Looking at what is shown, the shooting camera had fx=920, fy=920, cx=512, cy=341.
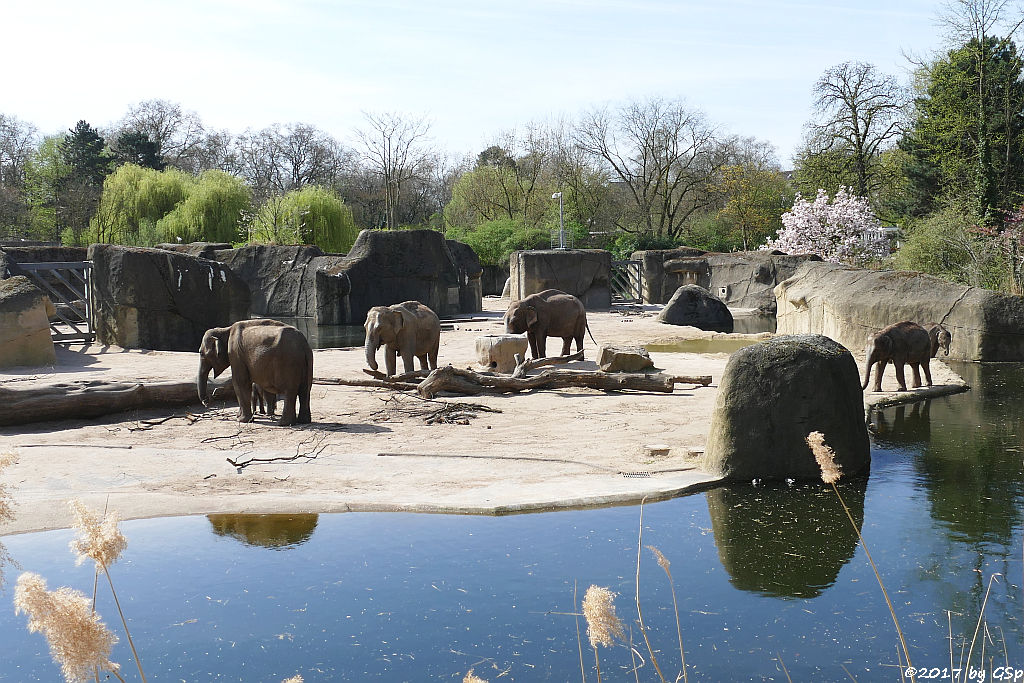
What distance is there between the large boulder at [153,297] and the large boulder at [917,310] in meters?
12.4

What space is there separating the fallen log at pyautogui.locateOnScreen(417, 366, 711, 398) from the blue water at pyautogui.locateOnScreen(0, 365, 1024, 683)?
182 inches

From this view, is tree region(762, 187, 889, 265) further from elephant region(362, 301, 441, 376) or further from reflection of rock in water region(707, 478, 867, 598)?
reflection of rock in water region(707, 478, 867, 598)

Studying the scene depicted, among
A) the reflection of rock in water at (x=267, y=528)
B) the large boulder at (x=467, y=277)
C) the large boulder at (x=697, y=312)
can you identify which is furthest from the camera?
the large boulder at (x=467, y=277)

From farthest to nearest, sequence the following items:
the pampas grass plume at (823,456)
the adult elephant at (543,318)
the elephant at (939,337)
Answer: the adult elephant at (543,318)
the elephant at (939,337)
the pampas grass plume at (823,456)

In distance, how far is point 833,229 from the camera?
37.3 m

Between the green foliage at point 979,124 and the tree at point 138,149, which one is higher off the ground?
the tree at point 138,149

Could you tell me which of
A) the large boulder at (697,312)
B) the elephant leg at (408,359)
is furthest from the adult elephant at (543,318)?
the large boulder at (697,312)

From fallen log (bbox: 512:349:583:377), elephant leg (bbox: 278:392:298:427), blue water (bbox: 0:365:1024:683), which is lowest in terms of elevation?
blue water (bbox: 0:365:1024:683)

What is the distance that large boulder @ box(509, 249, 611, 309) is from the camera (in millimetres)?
30328

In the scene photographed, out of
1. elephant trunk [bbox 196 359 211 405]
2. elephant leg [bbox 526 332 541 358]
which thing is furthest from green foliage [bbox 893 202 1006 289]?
elephant trunk [bbox 196 359 211 405]

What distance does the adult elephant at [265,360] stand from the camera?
9.48m

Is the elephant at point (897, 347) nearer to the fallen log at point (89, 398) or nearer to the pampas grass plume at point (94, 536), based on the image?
the fallen log at point (89, 398)

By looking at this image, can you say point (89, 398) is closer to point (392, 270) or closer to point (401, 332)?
point (401, 332)

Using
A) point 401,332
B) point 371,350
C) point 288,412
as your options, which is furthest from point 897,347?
point 288,412
